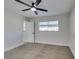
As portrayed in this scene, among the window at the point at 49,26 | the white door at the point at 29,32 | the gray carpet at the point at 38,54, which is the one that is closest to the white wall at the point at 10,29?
the gray carpet at the point at 38,54

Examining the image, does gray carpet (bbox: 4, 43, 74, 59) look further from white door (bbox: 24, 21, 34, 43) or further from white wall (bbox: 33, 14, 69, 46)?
white door (bbox: 24, 21, 34, 43)

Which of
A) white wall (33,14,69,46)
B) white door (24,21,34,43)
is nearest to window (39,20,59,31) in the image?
white wall (33,14,69,46)

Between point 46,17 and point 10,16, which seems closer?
point 10,16

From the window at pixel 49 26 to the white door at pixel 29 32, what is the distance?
2.91 feet

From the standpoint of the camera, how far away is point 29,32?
629 cm

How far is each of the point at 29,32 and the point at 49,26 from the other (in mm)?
2026

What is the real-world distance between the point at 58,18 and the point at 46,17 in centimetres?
106

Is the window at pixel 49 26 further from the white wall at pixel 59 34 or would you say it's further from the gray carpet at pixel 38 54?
the gray carpet at pixel 38 54

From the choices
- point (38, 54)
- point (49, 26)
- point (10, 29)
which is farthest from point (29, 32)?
point (38, 54)

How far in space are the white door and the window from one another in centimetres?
89

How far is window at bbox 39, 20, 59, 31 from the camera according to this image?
17.9 feet
